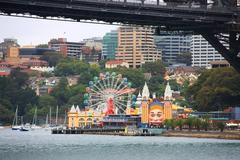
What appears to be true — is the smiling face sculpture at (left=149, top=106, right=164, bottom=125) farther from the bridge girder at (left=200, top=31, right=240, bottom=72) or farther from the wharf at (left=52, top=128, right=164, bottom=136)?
the bridge girder at (left=200, top=31, right=240, bottom=72)

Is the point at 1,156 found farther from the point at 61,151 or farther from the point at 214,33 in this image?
the point at 214,33

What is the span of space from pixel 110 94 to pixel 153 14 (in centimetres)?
8705

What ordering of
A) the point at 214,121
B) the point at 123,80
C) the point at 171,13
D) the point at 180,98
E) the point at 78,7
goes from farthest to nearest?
the point at 180,98, the point at 123,80, the point at 214,121, the point at 171,13, the point at 78,7

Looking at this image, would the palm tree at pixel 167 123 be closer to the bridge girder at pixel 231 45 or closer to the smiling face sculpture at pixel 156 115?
the smiling face sculpture at pixel 156 115

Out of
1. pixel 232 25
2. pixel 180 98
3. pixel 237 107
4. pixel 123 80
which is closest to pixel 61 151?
pixel 232 25

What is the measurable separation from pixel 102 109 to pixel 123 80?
→ 5.54 meters

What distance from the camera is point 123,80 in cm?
16088

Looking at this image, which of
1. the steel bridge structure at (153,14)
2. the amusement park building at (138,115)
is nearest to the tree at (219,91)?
the amusement park building at (138,115)

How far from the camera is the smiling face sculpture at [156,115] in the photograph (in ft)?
498

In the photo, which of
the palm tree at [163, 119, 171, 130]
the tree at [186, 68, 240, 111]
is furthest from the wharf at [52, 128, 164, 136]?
the tree at [186, 68, 240, 111]

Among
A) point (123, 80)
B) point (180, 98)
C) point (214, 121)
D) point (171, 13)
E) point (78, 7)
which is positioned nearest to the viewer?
point (78, 7)

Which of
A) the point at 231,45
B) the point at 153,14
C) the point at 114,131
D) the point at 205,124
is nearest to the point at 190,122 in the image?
the point at 205,124

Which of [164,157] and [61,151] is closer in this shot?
[164,157]

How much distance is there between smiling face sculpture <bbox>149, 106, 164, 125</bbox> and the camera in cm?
15193
